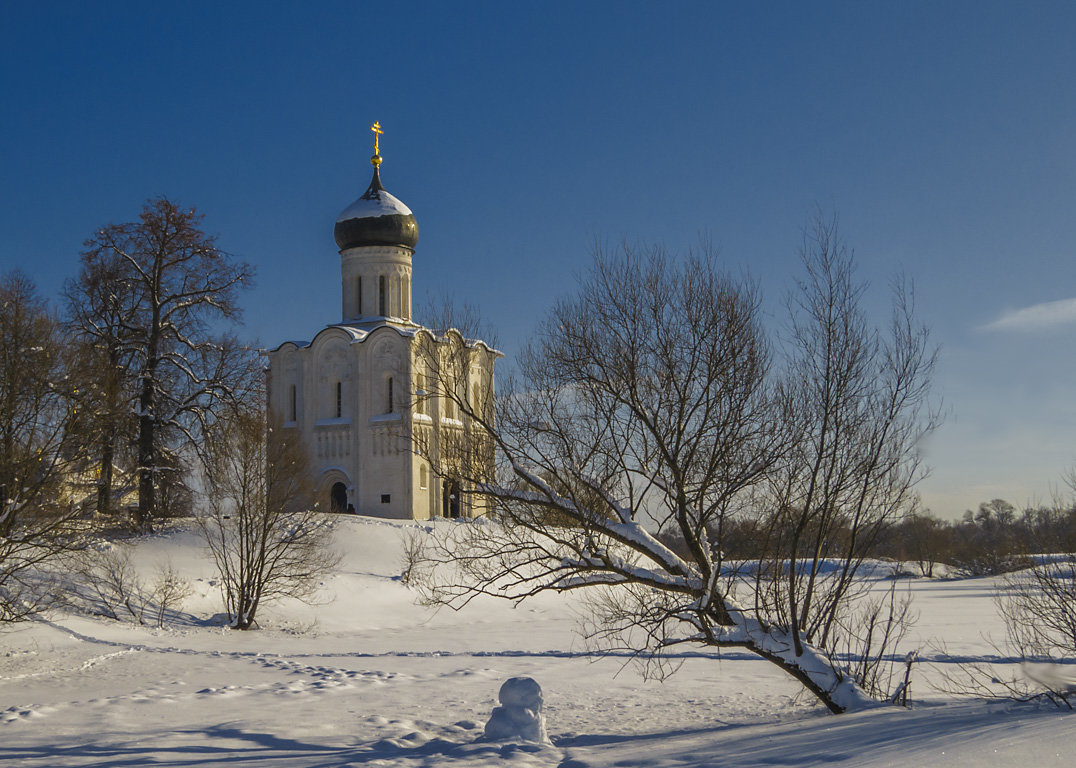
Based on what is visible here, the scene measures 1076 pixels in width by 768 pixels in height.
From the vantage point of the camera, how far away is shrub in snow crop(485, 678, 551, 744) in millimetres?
8875

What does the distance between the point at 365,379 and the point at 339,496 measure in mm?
4343

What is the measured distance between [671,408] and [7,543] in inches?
358

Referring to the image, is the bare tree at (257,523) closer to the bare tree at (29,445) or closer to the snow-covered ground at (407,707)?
the snow-covered ground at (407,707)

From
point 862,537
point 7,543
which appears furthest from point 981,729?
point 7,543

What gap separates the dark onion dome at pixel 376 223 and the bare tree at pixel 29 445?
20.6 metres

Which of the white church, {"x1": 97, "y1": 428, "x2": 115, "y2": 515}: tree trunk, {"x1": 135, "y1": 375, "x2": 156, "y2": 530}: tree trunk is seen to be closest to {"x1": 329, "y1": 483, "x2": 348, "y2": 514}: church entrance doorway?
the white church

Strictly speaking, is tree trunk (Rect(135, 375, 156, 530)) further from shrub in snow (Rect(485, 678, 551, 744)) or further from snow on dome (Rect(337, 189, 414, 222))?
shrub in snow (Rect(485, 678, 551, 744))

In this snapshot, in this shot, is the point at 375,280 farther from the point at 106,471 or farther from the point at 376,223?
the point at 106,471

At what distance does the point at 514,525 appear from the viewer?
29.5 feet

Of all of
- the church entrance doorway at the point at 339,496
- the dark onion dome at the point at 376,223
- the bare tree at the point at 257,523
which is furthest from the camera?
the dark onion dome at the point at 376,223

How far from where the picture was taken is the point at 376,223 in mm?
Result: 34281

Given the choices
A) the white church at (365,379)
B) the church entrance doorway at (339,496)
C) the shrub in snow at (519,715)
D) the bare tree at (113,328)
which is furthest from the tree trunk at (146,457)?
the shrub in snow at (519,715)

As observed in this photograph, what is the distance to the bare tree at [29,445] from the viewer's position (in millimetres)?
12750

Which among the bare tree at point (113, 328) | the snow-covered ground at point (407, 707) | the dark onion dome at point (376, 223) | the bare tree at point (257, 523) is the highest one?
the dark onion dome at point (376, 223)
